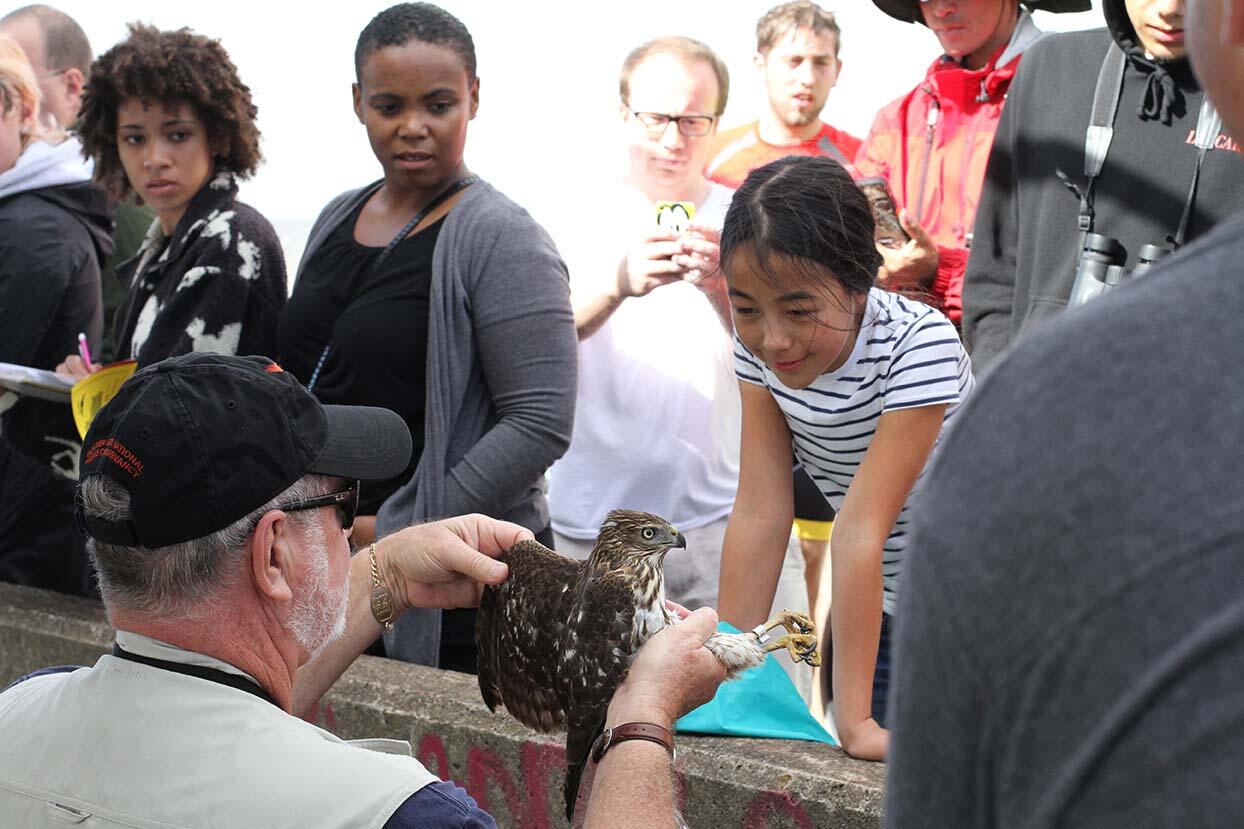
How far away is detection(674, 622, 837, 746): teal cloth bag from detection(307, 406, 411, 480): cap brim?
3.44ft

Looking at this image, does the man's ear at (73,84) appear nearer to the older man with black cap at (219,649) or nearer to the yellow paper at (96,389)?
the yellow paper at (96,389)

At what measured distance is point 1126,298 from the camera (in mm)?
773

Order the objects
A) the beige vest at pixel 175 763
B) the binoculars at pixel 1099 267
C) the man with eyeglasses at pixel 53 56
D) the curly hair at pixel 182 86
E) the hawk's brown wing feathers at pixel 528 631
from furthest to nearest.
A: the man with eyeglasses at pixel 53 56, the curly hair at pixel 182 86, the binoculars at pixel 1099 267, the hawk's brown wing feathers at pixel 528 631, the beige vest at pixel 175 763

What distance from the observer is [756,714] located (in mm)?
2910

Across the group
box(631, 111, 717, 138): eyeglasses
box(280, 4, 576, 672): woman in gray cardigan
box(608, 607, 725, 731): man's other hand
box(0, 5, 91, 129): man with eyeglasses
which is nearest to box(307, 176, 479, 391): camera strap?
box(280, 4, 576, 672): woman in gray cardigan

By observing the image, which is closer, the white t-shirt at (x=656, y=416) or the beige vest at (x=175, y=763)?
the beige vest at (x=175, y=763)

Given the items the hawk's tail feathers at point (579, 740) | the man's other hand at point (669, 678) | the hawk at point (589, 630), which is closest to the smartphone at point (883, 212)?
the hawk at point (589, 630)

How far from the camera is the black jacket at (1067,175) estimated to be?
311cm

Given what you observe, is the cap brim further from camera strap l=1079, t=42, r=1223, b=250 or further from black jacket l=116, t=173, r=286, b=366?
camera strap l=1079, t=42, r=1223, b=250

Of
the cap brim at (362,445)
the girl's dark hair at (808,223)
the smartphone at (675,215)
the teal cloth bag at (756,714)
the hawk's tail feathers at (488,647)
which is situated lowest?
the teal cloth bag at (756,714)

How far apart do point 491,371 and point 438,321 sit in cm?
19

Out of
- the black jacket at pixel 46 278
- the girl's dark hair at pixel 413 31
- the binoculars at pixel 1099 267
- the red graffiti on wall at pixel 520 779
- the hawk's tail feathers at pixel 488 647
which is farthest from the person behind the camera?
the black jacket at pixel 46 278

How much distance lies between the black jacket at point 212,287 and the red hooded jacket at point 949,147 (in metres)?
1.98

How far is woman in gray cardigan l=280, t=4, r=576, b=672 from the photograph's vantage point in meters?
3.34
